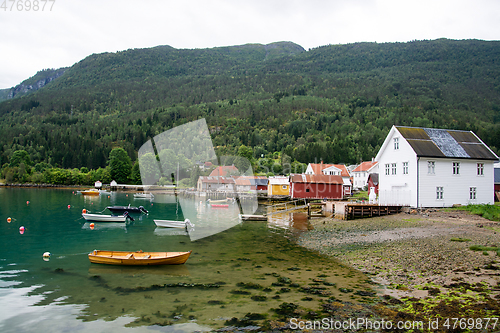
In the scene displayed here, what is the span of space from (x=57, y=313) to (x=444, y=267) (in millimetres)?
15839

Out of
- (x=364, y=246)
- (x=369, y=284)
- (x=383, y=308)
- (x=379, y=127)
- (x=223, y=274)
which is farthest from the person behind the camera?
(x=379, y=127)

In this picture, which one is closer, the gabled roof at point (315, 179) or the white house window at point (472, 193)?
the white house window at point (472, 193)

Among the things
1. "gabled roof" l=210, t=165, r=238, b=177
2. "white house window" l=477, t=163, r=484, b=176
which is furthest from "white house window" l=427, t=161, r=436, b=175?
"gabled roof" l=210, t=165, r=238, b=177

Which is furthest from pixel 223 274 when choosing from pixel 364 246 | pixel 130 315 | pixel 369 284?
pixel 364 246

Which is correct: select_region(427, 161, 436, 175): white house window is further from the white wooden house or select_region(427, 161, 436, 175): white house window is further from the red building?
the white wooden house

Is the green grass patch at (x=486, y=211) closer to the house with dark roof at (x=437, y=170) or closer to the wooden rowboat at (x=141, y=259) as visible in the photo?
the house with dark roof at (x=437, y=170)

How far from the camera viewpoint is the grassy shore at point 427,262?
983 centimetres

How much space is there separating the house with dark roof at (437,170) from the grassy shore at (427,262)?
6511mm

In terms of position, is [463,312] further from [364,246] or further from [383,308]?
[364,246]

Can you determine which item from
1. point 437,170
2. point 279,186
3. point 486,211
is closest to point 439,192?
point 437,170

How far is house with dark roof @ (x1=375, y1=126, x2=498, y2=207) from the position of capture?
34.0 meters

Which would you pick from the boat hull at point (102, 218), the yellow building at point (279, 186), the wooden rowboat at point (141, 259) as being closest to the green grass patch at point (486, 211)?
the wooden rowboat at point (141, 259)

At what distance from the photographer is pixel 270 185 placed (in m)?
72.9

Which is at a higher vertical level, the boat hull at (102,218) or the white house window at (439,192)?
the white house window at (439,192)
